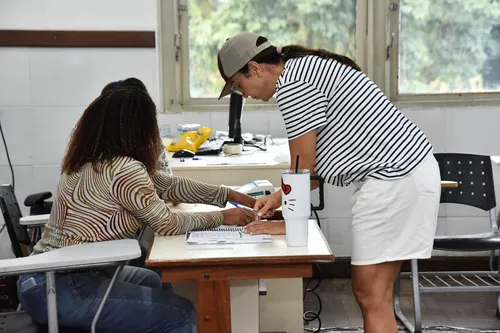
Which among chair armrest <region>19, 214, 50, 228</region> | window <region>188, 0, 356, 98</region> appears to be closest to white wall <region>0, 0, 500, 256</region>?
window <region>188, 0, 356, 98</region>

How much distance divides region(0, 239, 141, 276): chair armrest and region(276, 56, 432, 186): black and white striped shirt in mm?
536

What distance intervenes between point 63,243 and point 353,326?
1.71 m

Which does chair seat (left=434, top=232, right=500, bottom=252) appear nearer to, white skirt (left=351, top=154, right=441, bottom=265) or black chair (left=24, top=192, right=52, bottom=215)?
white skirt (left=351, top=154, right=441, bottom=265)

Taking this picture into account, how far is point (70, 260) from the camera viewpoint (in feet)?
5.17

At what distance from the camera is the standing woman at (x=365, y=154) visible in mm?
1749

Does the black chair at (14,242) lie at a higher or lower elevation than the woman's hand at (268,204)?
lower

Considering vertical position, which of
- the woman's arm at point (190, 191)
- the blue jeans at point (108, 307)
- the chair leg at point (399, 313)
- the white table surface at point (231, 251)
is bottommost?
the chair leg at point (399, 313)

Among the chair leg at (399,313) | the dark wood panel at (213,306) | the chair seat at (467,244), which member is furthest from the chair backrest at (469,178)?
the dark wood panel at (213,306)

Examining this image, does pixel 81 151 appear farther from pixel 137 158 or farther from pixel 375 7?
pixel 375 7

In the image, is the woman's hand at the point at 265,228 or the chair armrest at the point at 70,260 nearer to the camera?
the chair armrest at the point at 70,260

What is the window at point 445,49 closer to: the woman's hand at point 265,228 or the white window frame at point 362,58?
the white window frame at point 362,58

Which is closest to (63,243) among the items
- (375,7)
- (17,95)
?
(17,95)

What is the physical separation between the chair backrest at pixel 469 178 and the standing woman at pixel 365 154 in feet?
4.76

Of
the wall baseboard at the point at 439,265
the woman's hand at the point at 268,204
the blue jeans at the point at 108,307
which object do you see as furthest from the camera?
the wall baseboard at the point at 439,265
